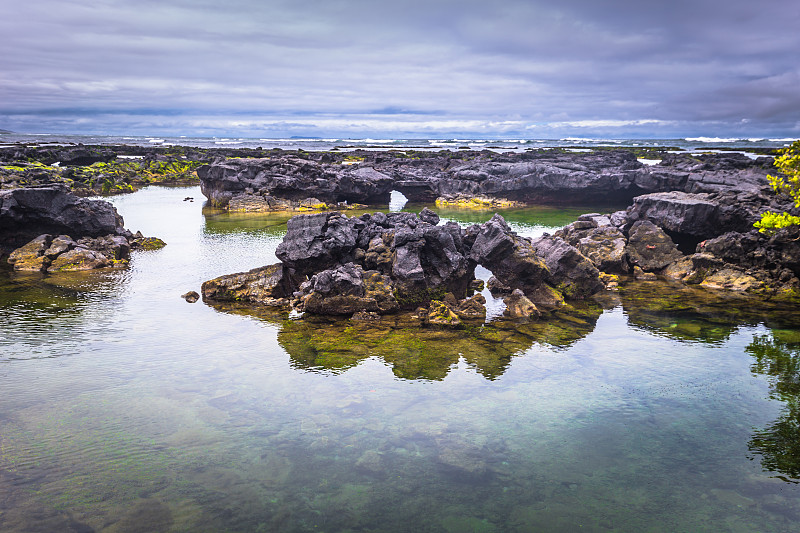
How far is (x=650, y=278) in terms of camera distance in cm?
3406

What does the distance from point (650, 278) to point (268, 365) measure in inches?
1013

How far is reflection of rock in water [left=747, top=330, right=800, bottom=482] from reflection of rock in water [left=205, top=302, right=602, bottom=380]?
691 cm

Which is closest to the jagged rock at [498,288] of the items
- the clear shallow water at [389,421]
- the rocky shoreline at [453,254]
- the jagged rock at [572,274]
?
the rocky shoreline at [453,254]

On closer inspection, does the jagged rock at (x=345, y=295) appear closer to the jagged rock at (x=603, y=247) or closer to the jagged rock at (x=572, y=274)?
the jagged rock at (x=572, y=274)

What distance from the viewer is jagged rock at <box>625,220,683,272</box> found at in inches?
1378

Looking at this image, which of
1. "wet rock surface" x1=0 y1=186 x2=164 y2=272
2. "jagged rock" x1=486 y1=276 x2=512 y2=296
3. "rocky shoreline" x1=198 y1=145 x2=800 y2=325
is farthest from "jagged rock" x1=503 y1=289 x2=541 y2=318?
"wet rock surface" x1=0 y1=186 x2=164 y2=272

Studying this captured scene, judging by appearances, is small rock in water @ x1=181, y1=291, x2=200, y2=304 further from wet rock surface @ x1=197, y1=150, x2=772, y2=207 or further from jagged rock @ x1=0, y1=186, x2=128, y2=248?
wet rock surface @ x1=197, y1=150, x2=772, y2=207

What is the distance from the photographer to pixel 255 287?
2842cm

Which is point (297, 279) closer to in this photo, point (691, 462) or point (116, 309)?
point (116, 309)

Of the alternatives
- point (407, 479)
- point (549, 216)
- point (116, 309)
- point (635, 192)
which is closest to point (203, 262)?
point (116, 309)

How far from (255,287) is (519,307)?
1410 centimetres

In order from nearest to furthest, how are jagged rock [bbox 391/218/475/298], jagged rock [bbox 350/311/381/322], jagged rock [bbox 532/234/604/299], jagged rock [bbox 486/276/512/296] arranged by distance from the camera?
jagged rock [bbox 350/311/381/322]
jagged rock [bbox 391/218/475/298]
jagged rock [bbox 486/276/512/296]
jagged rock [bbox 532/234/604/299]

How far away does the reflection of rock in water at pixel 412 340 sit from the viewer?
2042 cm

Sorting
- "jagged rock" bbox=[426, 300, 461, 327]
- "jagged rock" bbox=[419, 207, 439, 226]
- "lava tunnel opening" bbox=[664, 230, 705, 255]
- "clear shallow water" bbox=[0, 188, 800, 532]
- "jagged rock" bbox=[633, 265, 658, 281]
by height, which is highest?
"jagged rock" bbox=[419, 207, 439, 226]
